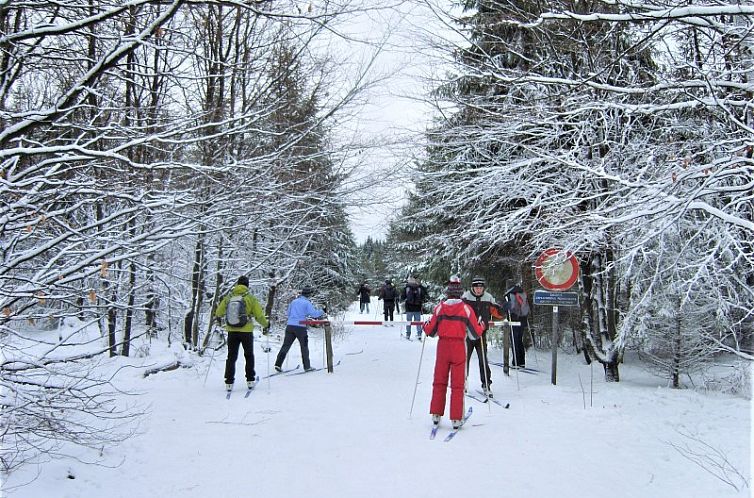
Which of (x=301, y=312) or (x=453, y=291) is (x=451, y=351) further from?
(x=301, y=312)

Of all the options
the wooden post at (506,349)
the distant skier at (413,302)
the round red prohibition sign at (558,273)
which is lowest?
the wooden post at (506,349)

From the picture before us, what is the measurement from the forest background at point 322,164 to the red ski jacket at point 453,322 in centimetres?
146

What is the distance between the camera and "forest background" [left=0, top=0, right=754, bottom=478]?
4871 mm

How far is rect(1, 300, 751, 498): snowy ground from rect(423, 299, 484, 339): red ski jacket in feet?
3.95

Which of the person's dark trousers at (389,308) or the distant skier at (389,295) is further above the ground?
the distant skier at (389,295)

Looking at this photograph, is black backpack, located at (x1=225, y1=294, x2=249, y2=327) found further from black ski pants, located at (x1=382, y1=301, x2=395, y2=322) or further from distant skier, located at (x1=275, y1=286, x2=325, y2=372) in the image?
black ski pants, located at (x1=382, y1=301, x2=395, y2=322)

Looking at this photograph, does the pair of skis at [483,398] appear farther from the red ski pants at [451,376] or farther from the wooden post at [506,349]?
the wooden post at [506,349]

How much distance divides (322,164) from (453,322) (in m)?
5.29

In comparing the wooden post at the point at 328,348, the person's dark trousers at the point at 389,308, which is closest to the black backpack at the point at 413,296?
the person's dark trousers at the point at 389,308

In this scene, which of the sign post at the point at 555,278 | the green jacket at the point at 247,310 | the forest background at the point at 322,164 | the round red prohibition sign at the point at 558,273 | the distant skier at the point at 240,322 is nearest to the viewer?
the forest background at the point at 322,164

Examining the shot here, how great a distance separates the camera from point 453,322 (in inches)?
309

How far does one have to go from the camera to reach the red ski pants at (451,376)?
7582 millimetres

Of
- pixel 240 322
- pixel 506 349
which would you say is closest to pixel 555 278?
pixel 506 349

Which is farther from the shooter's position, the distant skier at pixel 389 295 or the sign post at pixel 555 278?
the distant skier at pixel 389 295
